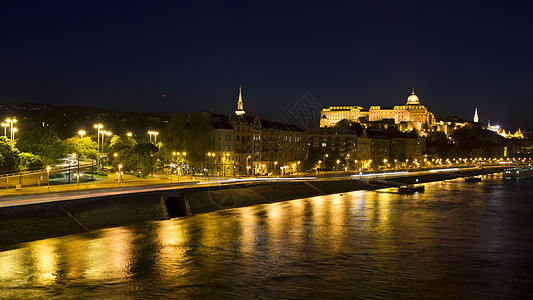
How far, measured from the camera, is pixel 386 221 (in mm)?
43719

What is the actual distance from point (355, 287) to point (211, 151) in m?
51.4

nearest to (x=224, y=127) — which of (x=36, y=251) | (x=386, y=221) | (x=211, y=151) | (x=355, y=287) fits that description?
(x=211, y=151)

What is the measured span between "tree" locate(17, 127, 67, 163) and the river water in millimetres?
23597

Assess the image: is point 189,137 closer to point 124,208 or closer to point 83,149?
point 83,149

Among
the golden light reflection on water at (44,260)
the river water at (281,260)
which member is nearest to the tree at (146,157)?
the river water at (281,260)

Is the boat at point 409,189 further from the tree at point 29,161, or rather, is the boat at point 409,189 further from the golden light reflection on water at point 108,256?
the tree at point 29,161

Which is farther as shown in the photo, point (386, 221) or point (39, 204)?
point (386, 221)

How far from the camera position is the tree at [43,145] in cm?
5606

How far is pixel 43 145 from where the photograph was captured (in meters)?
56.8

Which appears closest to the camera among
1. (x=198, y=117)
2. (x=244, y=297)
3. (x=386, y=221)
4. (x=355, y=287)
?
(x=244, y=297)

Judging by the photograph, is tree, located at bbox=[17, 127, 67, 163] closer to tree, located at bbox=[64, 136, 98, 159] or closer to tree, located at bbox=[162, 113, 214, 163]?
tree, located at bbox=[64, 136, 98, 159]

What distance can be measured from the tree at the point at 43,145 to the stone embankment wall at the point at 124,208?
19.2 m

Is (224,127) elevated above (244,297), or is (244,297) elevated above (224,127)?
(224,127)

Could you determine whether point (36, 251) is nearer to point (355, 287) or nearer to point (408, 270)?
point (355, 287)
